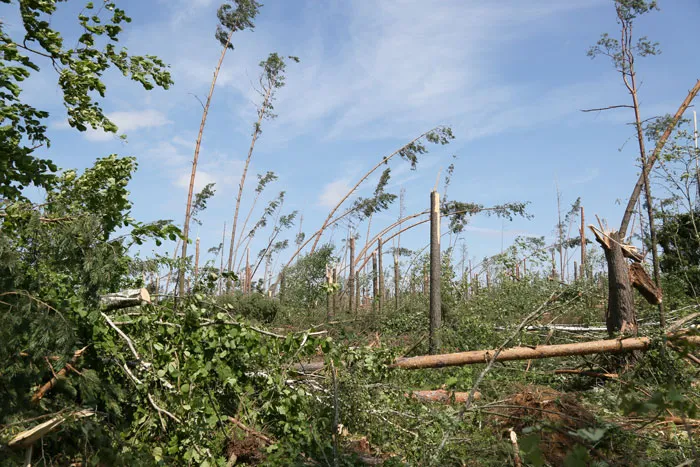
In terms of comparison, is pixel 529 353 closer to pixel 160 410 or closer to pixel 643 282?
pixel 643 282

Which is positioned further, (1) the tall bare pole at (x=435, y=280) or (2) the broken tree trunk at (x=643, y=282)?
(1) the tall bare pole at (x=435, y=280)

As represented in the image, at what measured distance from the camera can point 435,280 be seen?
8750mm

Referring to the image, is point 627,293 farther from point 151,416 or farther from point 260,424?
point 151,416

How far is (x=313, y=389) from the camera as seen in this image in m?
4.89

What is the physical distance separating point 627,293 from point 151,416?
18.2ft

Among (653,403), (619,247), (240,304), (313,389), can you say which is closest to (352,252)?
(240,304)

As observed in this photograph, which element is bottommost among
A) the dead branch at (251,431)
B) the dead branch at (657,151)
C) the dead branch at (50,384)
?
the dead branch at (251,431)

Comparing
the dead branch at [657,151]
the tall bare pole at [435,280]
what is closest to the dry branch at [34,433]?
the tall bare pole at [435,280]

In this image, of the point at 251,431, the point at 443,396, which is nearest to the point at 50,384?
the point at 251,431

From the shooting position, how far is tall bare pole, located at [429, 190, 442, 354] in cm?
836

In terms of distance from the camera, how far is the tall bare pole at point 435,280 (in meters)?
8.36

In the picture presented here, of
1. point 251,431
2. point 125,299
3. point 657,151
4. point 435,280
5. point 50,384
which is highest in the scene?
point 657,151

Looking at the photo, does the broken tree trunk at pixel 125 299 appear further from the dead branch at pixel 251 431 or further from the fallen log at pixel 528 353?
the fallen log at pixel 528 353

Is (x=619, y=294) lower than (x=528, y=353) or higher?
higher
